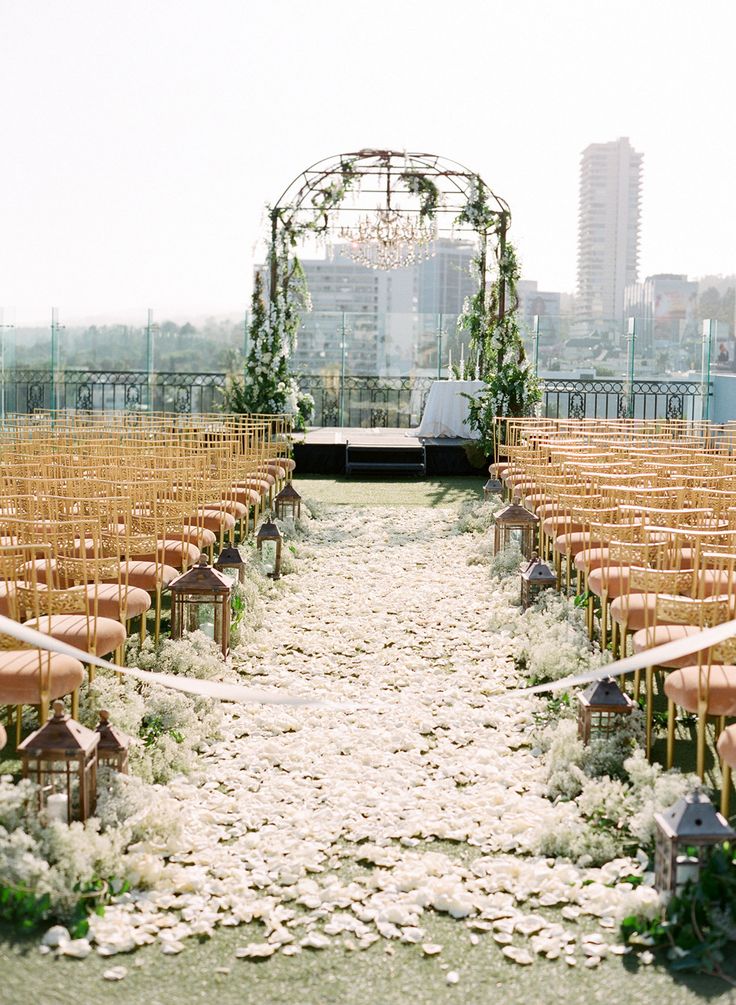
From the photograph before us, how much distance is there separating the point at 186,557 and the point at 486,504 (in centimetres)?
490

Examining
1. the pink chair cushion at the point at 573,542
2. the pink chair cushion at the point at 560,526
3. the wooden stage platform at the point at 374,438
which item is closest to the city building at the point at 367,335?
the wooden stage platform at the point at 374,438

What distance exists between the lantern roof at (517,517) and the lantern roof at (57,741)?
15.6 ft

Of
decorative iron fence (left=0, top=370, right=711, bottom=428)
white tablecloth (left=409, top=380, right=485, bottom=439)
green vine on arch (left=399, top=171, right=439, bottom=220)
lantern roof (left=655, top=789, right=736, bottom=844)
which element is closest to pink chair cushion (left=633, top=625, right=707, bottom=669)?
lantern roof (left=655, top=789, right=736, bottom=844)

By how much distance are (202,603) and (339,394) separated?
44.8 feet

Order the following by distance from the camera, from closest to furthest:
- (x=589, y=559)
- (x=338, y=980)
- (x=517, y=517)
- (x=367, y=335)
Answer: (x=338, y=980) → (x=589, y=559) → (x=517, y=517) → (x=367, y=335)

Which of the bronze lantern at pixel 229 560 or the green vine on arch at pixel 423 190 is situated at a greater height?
the green vine on arch at pixel 423 190

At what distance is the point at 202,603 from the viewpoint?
539 centimetres

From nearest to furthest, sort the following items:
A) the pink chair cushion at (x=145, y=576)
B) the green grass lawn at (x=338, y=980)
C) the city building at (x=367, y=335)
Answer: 1. the green grass lawn at (x=338, y=980)
2. the pink chair cushion at (x=145, y=576)
3. the city building at (x=367, y=335)

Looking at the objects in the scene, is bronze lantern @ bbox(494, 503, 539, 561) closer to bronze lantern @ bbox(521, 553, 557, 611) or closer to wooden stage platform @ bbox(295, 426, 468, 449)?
bronze lantern @ bbox(521, 553, 557, 611)

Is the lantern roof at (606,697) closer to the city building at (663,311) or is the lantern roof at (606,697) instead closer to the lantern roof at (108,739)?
the lantern roof at (108,739)

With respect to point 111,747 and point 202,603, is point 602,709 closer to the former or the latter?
point 111,747

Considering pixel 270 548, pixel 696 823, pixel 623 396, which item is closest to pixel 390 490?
pixel 270 548

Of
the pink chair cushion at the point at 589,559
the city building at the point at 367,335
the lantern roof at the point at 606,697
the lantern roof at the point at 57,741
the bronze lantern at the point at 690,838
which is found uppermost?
the city building at the point at 367,335

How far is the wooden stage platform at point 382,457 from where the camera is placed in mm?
14164
